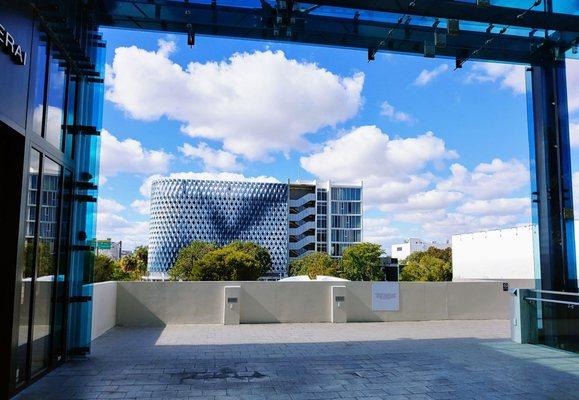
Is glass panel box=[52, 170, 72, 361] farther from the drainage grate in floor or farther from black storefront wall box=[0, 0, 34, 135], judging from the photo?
black storefront wall box=[0, 0, 34, 135]

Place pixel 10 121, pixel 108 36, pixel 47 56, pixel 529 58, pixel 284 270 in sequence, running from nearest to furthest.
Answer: pixel 10 121 < pixel 47 56 < pixel 108 36 < pixel 529 58 < pixel 284 270

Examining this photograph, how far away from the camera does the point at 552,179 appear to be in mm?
9961

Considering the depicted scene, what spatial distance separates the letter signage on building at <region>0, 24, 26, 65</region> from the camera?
4949 mm

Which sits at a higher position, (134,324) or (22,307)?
(22,307)

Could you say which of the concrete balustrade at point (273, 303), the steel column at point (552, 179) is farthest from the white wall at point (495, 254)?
the steel column at point (552, 179)

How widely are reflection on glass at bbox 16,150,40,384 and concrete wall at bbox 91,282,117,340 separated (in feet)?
13.8

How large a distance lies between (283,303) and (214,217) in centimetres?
8968

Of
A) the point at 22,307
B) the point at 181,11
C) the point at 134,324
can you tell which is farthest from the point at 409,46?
the point at 134,324

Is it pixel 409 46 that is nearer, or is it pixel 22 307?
pixel 22 307

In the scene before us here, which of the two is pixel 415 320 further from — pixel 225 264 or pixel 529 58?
pixel 225 264

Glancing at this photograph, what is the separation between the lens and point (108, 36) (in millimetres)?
9195

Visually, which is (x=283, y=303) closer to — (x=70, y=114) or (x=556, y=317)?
(x=556, y=317)

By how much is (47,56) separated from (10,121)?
179 cm

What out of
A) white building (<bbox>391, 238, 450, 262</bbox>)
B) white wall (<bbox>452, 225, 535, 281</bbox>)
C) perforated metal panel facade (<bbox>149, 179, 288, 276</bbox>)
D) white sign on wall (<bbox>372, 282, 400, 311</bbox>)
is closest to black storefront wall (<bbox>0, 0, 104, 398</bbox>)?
white sign on wall (<bbox>372, 282, 400, 311</bbox>)
